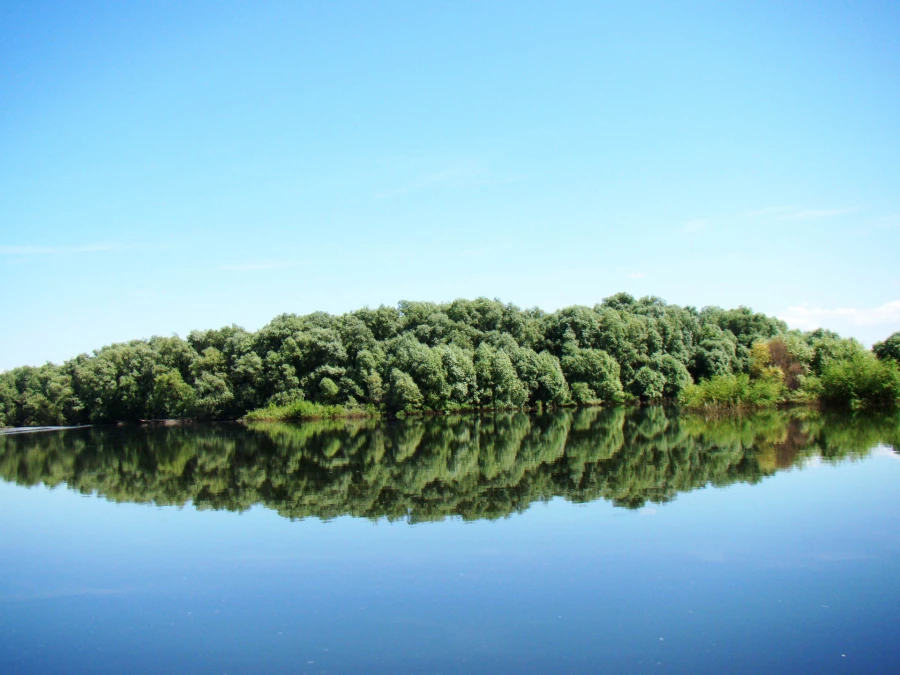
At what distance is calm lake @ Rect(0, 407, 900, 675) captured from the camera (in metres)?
9.35

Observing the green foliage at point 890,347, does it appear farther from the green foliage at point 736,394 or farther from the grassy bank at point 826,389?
the green foliage at point 736,394

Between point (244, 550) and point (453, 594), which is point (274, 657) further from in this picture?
point (244, 550)

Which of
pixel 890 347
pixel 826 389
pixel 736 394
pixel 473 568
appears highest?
pixel 890 347

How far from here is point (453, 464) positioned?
27.8 meters

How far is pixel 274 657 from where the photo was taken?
9.41 m

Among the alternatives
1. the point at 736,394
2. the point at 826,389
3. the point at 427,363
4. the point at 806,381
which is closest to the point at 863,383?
the point at 826,389

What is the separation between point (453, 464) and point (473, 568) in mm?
14974

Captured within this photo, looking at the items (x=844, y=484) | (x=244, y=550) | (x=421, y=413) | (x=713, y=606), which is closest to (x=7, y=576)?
(x=244, y=550)

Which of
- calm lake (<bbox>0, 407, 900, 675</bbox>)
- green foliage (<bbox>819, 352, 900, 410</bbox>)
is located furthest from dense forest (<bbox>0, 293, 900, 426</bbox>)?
calm lake (<bbox>0, 407, 900, 675</bbox>)

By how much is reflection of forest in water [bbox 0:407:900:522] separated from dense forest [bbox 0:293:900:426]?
73.8ft

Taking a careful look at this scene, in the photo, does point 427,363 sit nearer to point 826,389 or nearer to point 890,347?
point 826,389

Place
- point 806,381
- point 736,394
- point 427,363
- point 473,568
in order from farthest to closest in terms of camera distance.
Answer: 1. point 427,363
2. point 806,381
3. point 736,394
4. point 473,568

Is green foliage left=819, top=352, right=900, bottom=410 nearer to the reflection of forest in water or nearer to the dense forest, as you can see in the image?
the reflection of forest in water

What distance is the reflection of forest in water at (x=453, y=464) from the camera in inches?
802
